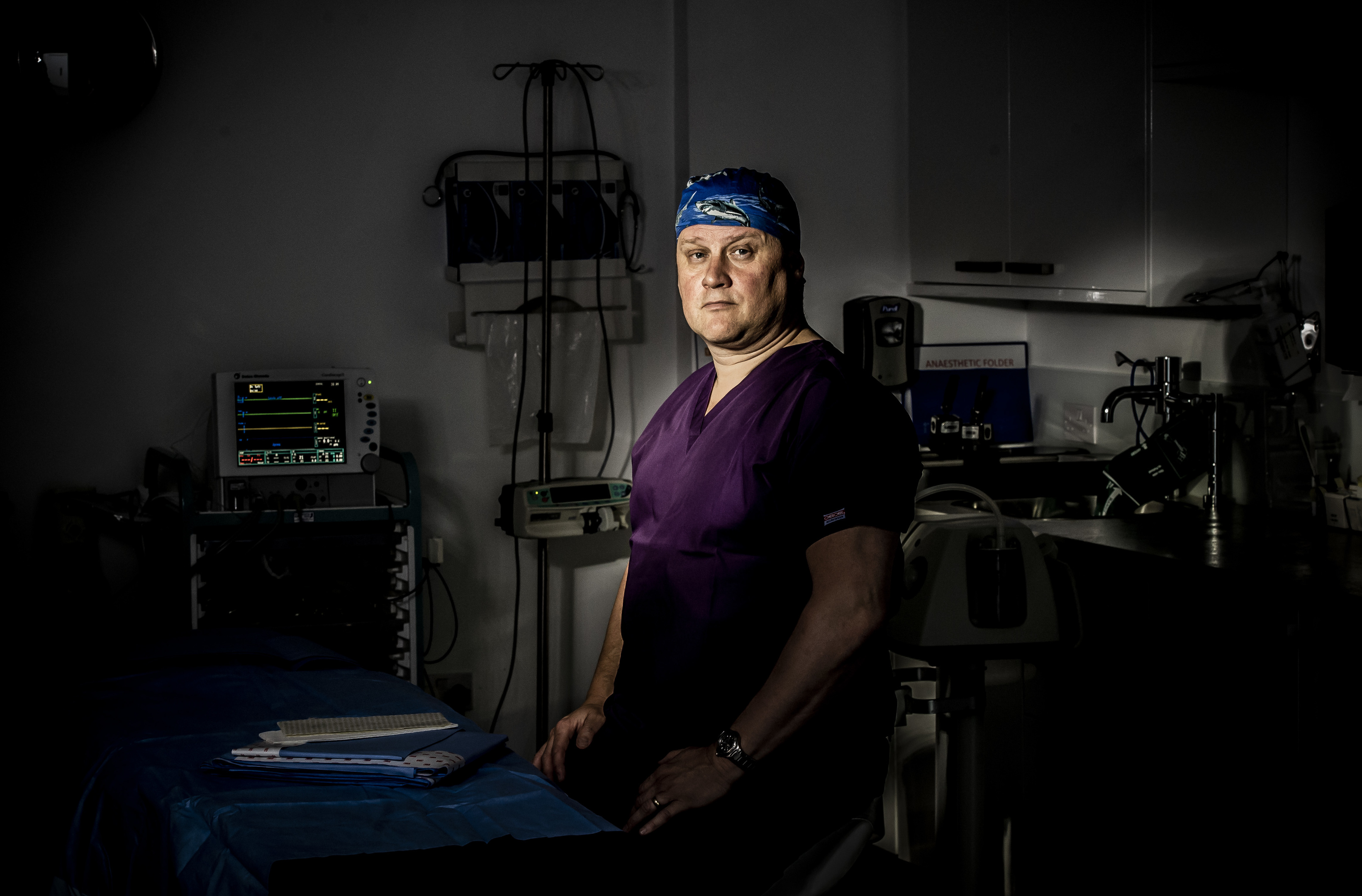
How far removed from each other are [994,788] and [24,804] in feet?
6.68

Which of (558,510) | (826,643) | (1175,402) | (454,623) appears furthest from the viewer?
(454,623)

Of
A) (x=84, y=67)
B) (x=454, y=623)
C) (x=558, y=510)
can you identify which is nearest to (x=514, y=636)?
(x=454, y=623)

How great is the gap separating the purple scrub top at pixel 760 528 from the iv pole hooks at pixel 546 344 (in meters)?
1.62

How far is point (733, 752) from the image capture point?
1.33 metres

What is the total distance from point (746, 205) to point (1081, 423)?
2.13 metres

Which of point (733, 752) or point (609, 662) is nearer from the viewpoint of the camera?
point (733, 752)

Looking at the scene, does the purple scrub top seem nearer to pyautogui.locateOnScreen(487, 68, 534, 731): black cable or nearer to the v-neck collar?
the v-neck collar

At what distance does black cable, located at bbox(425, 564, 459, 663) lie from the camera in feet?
11.1

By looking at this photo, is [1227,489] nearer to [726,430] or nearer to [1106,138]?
[1106,138]

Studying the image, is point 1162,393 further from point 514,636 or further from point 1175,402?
point 514,636

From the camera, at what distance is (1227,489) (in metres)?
2.81

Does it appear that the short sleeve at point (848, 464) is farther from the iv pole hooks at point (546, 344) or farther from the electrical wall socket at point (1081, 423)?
the electrical wall socket at point (1081, 423)

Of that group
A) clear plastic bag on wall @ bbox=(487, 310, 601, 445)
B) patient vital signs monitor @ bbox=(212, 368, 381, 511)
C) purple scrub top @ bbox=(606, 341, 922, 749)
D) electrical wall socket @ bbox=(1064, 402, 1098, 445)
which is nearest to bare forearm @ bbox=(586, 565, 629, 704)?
purple scrub top @ bbox=(606, 341, 922, 749)

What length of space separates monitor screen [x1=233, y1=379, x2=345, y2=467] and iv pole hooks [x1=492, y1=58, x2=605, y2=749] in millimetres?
585
